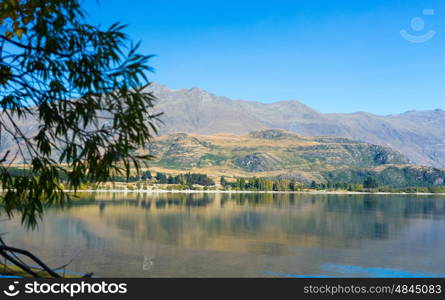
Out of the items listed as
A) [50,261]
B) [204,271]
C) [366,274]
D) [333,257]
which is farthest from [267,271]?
[50,261]

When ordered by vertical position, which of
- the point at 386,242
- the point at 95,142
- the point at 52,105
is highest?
the point at 52,105

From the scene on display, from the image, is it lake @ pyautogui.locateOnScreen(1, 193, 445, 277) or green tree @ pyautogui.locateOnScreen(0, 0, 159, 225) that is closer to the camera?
green tree @ pyautogui.locateOnScreen(0, 0, 159, 225)

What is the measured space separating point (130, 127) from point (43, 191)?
3.16 m

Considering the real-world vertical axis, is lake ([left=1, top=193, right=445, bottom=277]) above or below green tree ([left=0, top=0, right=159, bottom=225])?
below

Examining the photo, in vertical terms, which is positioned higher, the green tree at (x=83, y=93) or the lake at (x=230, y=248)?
the green tree at (x=83, y=93)

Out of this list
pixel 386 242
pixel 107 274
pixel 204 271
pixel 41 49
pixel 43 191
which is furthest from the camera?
pixel 386 242

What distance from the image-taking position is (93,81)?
9000mm

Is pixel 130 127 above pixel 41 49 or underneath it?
underneath

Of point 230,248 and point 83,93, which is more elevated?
point 83,93

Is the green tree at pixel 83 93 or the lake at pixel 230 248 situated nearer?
the green tree at pixel 83 93

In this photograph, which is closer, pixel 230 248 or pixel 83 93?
pixel 83 93

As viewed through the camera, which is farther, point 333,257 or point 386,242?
point 386,242

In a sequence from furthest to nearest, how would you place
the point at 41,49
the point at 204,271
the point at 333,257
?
the point at 333,257
the point at 204,271
the point at 41,49

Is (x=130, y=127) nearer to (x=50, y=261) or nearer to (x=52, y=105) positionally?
(x=52, y=105)
